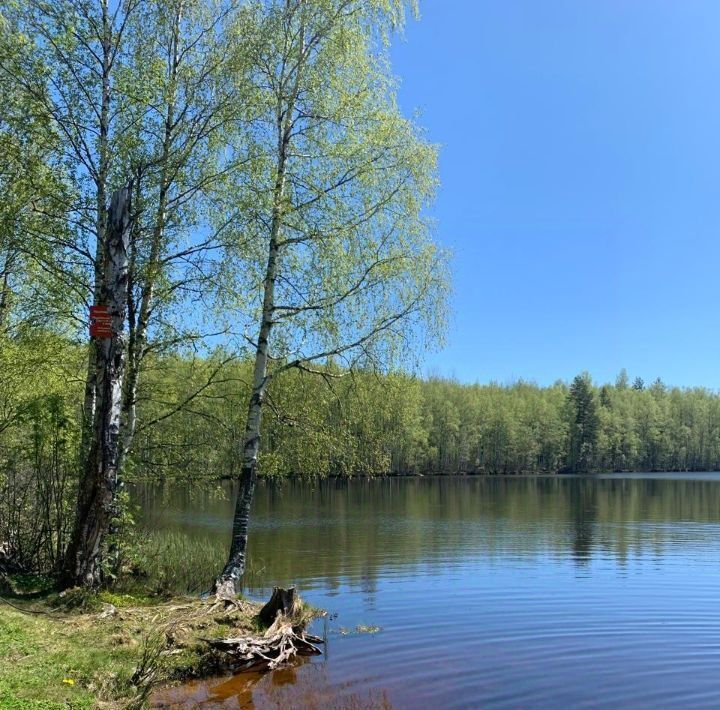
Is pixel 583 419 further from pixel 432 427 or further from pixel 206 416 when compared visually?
pixel 206 416

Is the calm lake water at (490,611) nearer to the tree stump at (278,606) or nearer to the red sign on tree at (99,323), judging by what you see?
the tree stump at (278,606)

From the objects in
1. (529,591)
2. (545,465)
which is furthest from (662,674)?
(545,465)

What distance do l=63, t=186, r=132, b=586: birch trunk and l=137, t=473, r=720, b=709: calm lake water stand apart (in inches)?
129

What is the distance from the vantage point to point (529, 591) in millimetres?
18531

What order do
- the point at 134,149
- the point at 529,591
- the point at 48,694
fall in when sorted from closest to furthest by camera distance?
the point at 48,694 < the point at 134,149 < the point at 529,591

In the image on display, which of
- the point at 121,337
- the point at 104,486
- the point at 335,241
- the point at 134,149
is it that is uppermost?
the point at 134,149

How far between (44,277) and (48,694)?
8.55 meters

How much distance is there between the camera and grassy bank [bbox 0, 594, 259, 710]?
23.8ft

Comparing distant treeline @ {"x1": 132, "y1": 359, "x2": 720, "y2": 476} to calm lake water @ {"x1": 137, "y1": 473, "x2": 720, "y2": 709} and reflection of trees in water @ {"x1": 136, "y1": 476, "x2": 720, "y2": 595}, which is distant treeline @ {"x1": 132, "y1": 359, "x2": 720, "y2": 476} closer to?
calm lake water @ {"x1": 137, "y1": 473, "x2": 720, "y2": 709}

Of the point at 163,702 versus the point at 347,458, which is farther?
the point at 347,458

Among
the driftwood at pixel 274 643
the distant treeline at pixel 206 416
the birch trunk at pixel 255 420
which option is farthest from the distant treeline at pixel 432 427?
the driftwood at pixel 274 643

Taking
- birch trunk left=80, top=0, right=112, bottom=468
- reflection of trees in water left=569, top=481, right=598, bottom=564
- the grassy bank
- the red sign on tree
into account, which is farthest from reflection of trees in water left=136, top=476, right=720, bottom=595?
the red sign on tree

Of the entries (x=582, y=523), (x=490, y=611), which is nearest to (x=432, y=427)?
(x=582, y=523)

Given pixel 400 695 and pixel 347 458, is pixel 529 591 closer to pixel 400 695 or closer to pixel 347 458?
pixel 347 458
